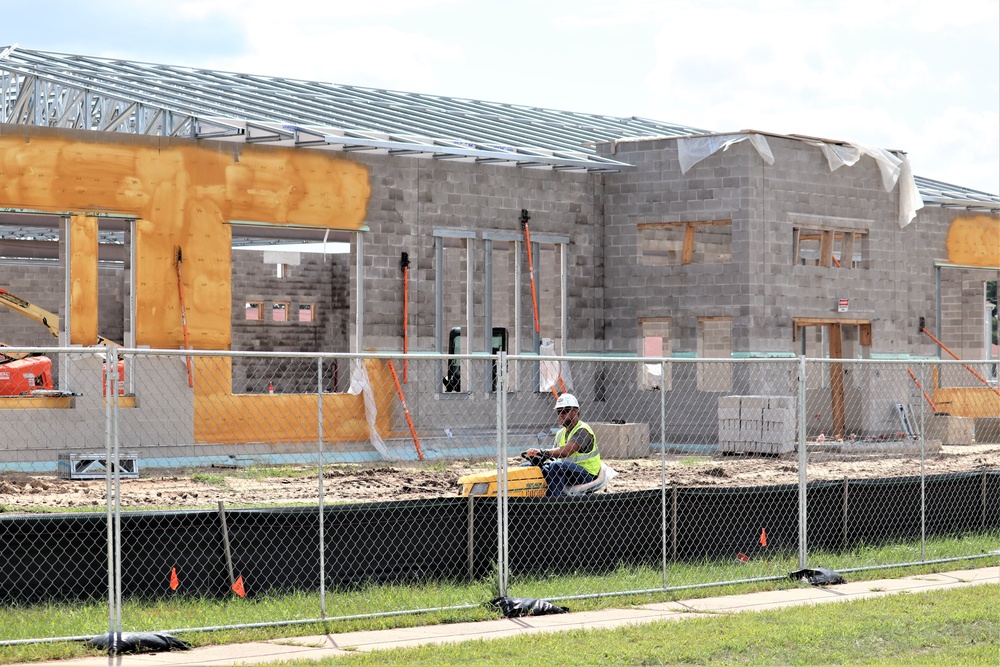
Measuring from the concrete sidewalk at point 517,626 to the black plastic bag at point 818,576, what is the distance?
0.09m

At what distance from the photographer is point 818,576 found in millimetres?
11953

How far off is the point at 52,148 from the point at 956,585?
1548 cm

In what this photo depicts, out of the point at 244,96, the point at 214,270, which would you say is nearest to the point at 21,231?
the point at 244,96

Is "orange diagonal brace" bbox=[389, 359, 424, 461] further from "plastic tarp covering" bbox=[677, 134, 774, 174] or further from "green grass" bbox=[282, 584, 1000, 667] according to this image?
"green grass" bbox=[282, 584, 1000, 667]

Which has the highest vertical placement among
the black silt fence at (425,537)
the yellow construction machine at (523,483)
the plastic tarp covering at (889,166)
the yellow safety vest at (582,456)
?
the plastic tarp covering at (889,166)

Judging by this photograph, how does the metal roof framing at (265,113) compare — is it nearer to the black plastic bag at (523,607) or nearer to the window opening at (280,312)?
the window opening at (280,312)

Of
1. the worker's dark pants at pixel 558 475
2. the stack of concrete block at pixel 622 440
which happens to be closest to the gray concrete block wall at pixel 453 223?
the stack of concrete block at pixel 622 440

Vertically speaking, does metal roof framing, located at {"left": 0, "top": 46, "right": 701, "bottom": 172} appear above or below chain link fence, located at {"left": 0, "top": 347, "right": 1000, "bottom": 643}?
above

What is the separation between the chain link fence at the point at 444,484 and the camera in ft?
33.2

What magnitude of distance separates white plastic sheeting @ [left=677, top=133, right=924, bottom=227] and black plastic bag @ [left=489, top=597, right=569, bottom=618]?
57.5 ft

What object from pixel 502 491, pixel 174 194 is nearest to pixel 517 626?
pixel 502 491

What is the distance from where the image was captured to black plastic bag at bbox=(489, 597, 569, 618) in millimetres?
10297

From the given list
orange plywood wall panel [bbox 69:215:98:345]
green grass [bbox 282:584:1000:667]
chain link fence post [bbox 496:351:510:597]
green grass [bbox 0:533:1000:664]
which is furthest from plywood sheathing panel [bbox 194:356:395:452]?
green grass [bbox 282:584:1000:667]

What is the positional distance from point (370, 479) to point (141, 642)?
1173cm
